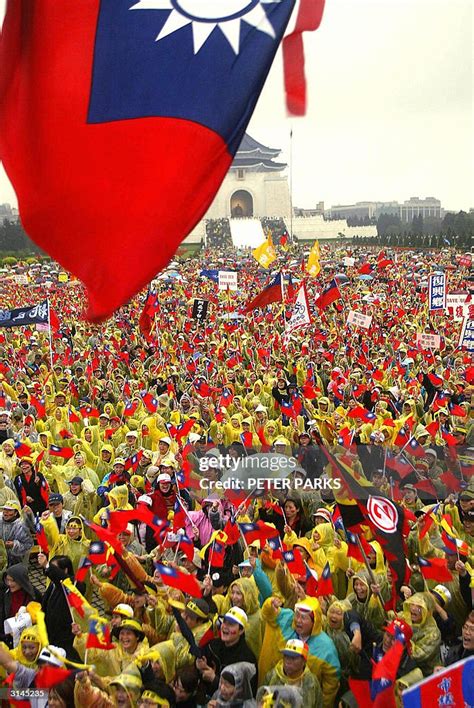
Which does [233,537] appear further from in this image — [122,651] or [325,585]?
[122,651]

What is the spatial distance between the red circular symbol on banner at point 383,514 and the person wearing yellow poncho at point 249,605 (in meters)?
0.92

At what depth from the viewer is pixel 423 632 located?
4195mm

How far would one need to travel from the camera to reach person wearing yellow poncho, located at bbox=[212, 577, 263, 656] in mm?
4441

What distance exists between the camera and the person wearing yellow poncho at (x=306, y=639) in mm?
3998

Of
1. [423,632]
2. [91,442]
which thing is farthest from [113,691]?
[91,442]

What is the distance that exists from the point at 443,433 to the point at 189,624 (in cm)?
505

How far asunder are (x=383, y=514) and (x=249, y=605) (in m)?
1.08

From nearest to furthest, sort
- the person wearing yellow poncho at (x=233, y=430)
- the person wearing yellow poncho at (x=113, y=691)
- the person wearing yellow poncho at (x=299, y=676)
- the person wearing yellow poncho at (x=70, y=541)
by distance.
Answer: the person wearing yellow poncho at (x=113, y=691) → the person wearing yellow poncho at (x=299, y=676) → the person wearing yellow poncho at (x=70, y=541) → the person wearing yellow poncho at (x=233, y=430)

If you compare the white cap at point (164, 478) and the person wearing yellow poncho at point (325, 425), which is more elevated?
the white cap at point (164, 478)

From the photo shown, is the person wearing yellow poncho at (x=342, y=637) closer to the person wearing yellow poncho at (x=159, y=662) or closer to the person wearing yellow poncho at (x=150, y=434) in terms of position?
the person wearing yellow poncho at (x=159, y=662)

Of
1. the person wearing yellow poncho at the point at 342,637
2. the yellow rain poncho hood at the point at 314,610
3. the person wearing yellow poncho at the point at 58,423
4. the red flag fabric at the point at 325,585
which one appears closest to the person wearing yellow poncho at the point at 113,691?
the yellow rain poncho hood at the point at 314,610

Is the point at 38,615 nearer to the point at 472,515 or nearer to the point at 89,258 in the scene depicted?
the point at 89,258

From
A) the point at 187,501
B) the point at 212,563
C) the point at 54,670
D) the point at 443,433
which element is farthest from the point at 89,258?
the point at 443,433

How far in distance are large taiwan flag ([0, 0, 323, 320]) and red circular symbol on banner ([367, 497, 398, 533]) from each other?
7.28ft
